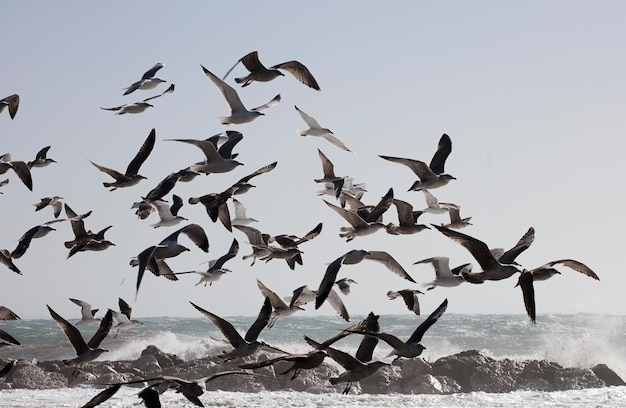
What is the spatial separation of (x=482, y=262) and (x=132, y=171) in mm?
5061

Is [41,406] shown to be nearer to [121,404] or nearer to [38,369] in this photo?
[121,404]

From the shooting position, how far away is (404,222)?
38.8 feet

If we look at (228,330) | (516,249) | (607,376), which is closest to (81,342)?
(228,330)

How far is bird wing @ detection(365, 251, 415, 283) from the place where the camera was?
10812mm

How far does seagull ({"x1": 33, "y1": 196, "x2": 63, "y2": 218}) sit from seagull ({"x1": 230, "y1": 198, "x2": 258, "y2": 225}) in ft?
10.3

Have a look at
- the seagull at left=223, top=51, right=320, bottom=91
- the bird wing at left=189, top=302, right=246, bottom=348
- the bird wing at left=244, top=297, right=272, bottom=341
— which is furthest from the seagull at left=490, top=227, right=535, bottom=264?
the seagull at left=223, top=51, right=320, bottom=91

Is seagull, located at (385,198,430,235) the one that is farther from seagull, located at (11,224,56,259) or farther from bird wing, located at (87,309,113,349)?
seagull, located at (11,224,56,259)

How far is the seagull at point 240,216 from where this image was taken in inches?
521

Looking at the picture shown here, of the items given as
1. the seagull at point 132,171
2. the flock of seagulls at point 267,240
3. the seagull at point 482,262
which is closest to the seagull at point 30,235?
the flock of seagulls at point 267,240

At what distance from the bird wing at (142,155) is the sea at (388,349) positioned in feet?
8.08

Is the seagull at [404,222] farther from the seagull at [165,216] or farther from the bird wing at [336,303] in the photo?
the seagull at [165,216]

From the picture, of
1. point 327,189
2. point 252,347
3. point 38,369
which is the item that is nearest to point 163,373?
point 38,369

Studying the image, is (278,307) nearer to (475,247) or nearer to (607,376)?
(475,247)

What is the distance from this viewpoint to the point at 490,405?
1510 centimetres
